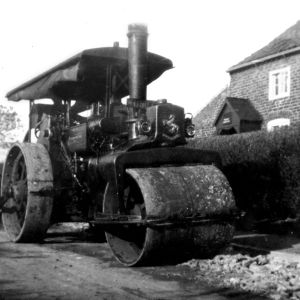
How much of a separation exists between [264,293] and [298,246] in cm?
244

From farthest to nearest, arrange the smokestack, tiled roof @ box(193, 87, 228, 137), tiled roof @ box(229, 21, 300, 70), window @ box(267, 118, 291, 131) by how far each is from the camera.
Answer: tiled roof @ box(193, 87, 228, 137) < tiled roof @ box(229, 21, 300, 70) < window @ box(267, 118, 291, 131) < the smokestack

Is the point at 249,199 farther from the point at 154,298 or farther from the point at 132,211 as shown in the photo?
the point at 154,298

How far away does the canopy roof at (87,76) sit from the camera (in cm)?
604

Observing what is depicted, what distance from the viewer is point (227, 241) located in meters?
4.94

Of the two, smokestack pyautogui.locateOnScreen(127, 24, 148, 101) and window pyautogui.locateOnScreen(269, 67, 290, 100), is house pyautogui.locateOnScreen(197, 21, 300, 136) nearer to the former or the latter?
window pyautogui.locateOnScreen(269, 67, 290, 100)

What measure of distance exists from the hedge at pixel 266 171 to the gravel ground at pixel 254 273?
2.41 m

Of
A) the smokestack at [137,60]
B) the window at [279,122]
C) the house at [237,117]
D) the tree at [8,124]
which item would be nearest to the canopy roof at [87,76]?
the smokestack at [137,60]

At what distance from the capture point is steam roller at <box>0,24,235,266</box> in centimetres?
467

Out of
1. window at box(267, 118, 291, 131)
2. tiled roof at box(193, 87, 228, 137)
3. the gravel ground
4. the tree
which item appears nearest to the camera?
the gravel ground

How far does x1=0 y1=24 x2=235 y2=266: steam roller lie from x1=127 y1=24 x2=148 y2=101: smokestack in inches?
0.4

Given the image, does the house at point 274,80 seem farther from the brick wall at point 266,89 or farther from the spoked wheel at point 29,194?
the spoked wheel at point 29,194

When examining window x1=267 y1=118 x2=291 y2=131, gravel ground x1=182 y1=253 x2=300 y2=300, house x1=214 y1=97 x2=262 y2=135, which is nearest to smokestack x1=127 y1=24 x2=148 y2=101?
gravel ground x1=182 y1=253 x2=300 y2=300

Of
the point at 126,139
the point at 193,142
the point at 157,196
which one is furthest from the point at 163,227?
the point at 193,142

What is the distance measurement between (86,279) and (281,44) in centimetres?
1466
